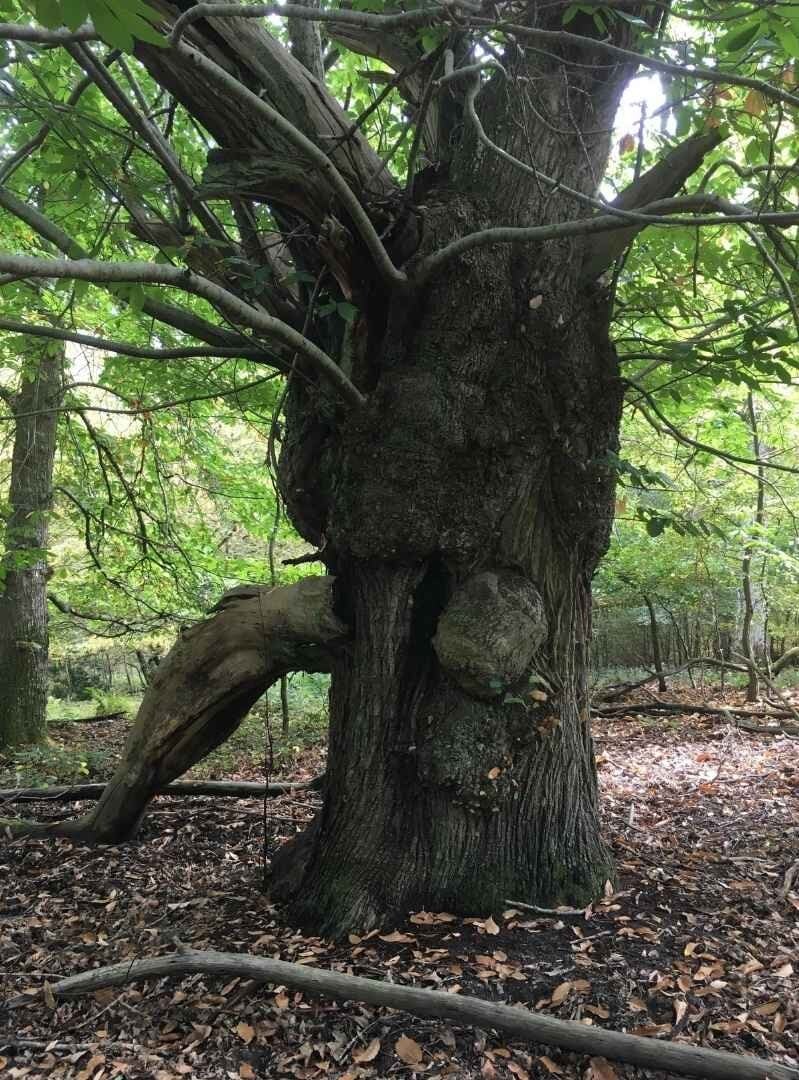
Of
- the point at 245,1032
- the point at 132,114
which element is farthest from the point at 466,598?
the point at 132,114

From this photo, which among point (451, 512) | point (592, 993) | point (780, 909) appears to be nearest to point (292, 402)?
point (451, 512)

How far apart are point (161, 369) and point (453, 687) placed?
3.23 metres

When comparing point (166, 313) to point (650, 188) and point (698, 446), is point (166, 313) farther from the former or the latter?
point (698, 446)

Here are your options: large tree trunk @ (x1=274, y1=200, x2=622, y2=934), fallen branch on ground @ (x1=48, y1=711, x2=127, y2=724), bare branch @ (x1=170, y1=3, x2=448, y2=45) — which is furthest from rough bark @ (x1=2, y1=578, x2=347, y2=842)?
fallen branch on ground @ (x1=48, y1=711, x2=127, y2=724)

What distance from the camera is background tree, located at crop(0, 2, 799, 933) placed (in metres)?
2.91

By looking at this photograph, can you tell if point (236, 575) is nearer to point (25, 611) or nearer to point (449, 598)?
point (25, 611)

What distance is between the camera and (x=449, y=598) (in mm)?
3123

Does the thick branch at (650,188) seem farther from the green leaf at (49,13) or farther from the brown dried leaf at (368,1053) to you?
the brown dried leaf at (368,1053)

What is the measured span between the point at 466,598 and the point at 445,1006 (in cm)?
146

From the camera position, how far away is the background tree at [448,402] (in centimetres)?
291

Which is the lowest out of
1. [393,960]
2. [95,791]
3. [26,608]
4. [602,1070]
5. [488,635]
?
[602,1070]

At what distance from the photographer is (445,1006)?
230 centimetres

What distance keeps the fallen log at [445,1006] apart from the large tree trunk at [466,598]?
457 millimetres

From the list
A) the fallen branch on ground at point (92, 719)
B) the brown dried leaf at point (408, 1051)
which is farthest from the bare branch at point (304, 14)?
the fallen branch on ground at point (92, 719)
